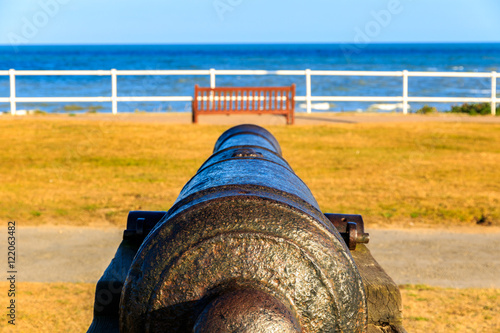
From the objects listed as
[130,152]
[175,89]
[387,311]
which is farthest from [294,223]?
[175,89]

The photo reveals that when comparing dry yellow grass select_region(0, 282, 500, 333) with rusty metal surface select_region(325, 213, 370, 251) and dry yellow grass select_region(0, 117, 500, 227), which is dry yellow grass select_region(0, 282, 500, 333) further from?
dry yellow grass select_region(0, 117, 500, 227)

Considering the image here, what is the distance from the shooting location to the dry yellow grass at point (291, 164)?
7254 mm

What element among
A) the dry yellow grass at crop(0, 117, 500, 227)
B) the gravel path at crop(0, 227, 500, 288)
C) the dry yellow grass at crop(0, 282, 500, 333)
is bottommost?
the dry yellow grass at crop(0, 282, 500, 333)

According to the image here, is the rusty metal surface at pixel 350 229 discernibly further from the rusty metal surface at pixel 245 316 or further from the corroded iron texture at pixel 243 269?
the rusty metal surface at pixel 245 316

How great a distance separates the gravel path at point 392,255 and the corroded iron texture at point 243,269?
3.53 meters

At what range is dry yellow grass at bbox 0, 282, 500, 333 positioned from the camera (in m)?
4.23

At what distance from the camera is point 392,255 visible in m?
5.73

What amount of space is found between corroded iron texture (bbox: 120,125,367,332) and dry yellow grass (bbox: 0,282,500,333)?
272cm

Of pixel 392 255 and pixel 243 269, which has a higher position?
pixel 243 269

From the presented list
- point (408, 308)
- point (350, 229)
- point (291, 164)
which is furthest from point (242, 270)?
point (291, 164)

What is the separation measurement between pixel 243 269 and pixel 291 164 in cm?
834

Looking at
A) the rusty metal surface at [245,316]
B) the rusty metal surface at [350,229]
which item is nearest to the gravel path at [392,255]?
the rusty metal surface at [350,229]

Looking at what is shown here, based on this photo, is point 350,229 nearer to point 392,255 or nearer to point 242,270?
point 242,270

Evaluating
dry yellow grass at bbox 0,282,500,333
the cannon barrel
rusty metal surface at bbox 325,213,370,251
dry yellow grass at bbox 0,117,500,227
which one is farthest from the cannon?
dry yellow grass at bbox 0,117,500,227
